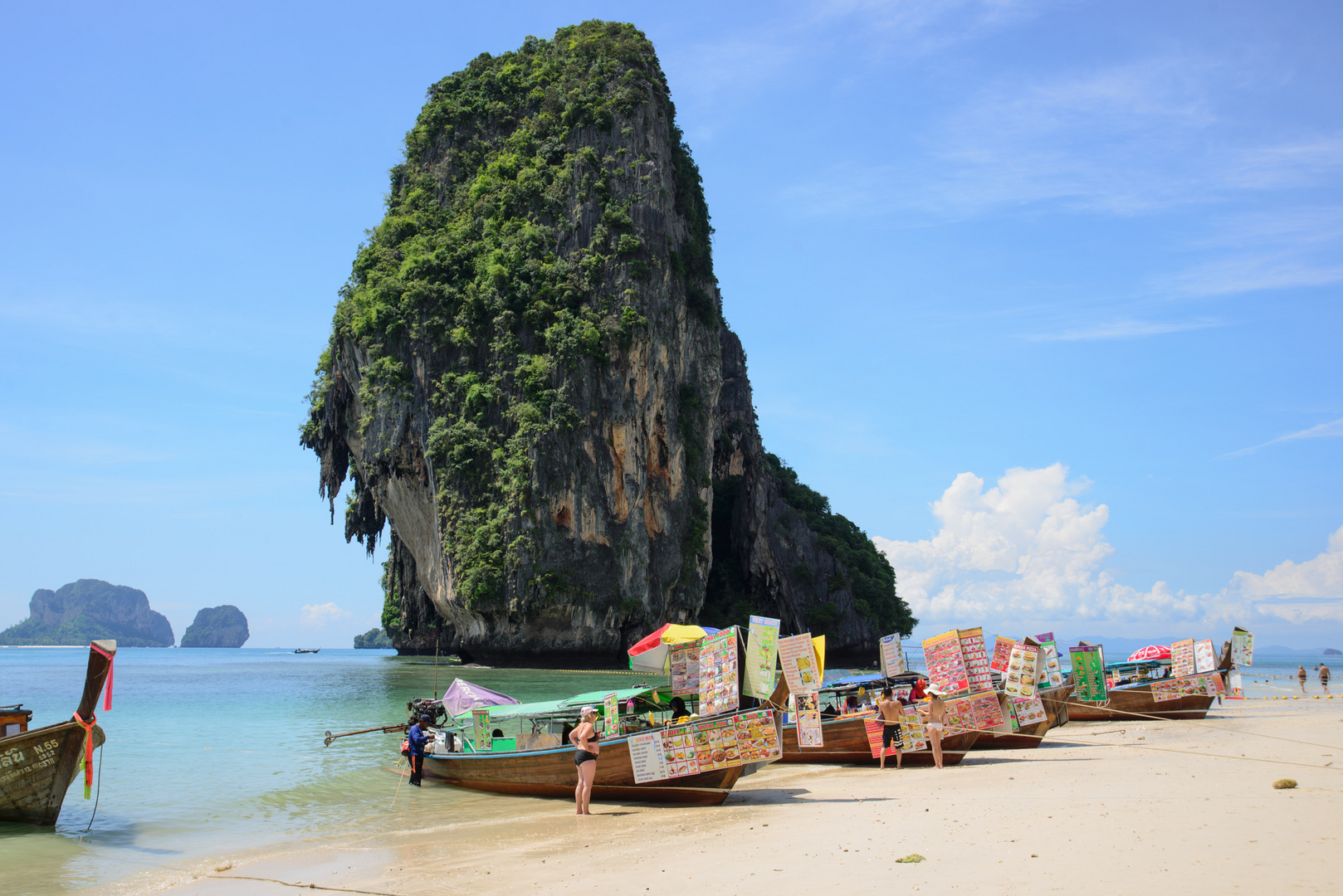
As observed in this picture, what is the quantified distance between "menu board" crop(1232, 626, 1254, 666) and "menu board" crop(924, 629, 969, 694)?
1193 cm

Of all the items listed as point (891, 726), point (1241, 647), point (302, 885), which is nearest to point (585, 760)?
point (302, 885)

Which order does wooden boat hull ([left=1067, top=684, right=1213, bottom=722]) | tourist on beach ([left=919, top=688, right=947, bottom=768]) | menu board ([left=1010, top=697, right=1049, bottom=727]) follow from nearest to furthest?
tourist on beach ([left=919, top=688, right=947, bottom=768]) → menu board ([left=1010, top=697, right=1049, bottom=727]) → wooden boat hull ([left=1067, top=684, right=1213, bottom=722])

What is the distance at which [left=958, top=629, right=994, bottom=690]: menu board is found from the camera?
43.0 feet

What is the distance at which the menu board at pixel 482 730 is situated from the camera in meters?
13.3

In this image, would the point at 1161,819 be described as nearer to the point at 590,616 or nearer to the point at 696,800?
the point at 696,800

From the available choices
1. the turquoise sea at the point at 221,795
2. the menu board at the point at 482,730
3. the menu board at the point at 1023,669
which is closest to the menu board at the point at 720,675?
the turquoise sea at the point at 221,795

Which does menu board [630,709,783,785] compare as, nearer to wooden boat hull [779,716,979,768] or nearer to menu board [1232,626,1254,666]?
wooden boat hull [779,716,979,768]

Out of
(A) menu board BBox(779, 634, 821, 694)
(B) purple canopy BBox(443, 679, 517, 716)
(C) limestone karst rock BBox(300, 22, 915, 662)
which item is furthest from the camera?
(C) limestone karst rock BBox(300, 22, 915, 662)

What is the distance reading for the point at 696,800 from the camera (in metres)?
11.0

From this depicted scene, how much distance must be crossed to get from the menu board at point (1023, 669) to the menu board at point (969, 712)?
119 centimetres

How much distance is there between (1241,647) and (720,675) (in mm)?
17207

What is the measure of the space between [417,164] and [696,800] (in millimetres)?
46136

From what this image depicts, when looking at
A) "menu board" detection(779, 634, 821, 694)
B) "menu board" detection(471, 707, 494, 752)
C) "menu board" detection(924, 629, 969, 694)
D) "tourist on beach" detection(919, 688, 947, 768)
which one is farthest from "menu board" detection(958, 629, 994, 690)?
"menu board" detection(471, 707, 494, 752)

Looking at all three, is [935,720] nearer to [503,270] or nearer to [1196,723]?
[1196,723]
